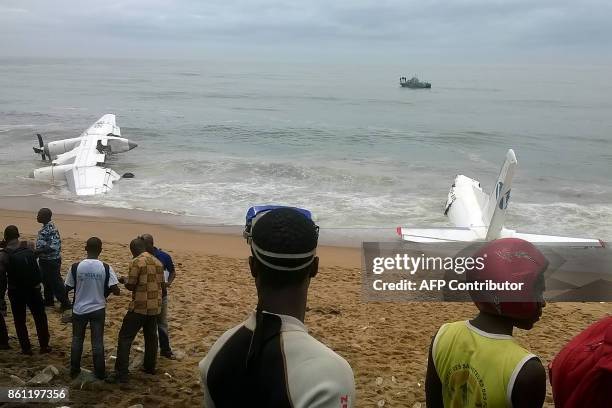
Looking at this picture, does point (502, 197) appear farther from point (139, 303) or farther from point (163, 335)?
point (139, 303)

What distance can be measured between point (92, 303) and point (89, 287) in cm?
16

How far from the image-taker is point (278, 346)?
1.66m

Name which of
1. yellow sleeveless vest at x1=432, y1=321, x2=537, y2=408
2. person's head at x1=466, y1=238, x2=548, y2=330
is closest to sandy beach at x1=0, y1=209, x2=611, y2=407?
yellow sleeveless vest at x1=432, y1=321, x2=537, y2=408

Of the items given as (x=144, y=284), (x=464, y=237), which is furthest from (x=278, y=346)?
(x=464, y=237)

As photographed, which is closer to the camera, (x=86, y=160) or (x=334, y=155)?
(x=86, y=160)

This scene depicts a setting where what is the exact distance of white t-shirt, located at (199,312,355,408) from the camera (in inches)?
59.7

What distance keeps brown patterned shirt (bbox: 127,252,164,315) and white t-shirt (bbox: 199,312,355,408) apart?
3.96m

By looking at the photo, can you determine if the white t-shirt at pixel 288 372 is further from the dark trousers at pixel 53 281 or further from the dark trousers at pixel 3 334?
the dark trousers at pixel 53 281

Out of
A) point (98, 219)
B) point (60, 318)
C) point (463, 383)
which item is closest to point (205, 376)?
point (463, 383)

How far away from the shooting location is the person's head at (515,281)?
2.15 meters

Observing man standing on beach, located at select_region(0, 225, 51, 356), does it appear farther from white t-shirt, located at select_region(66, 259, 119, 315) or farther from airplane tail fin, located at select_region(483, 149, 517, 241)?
airplane tail fin, located at select_region(483, 149, 517, 241)

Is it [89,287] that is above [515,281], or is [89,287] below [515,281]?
below

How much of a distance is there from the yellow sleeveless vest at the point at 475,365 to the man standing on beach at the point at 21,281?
5.08 metres

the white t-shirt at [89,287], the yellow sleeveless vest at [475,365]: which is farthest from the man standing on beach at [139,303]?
the yellow sleeveless vest at [475,365]
